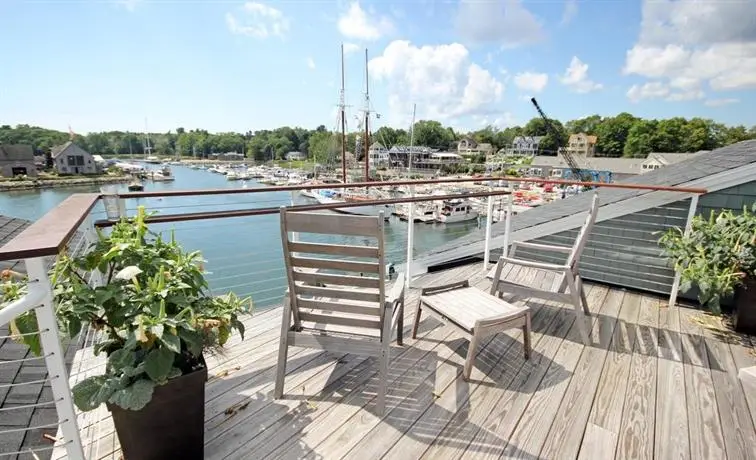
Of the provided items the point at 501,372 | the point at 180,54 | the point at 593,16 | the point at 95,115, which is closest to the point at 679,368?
the point at 501,372

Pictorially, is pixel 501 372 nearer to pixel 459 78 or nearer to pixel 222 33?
pixel 222 33

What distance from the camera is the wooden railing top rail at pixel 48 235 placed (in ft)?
3.24

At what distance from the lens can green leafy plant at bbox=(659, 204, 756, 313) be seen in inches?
110

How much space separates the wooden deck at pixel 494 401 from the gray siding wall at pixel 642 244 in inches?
35.8

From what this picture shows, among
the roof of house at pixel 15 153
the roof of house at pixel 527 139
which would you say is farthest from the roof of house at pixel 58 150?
the roof of house at pixel 527 139

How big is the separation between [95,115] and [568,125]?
272 feet

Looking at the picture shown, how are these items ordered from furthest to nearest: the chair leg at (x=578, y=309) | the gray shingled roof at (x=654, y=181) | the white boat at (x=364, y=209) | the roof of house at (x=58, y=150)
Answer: the roof of house at (x=58, y=150), the gray shingled roof at (x=654, y=181), the white boat at (x=364, y=209), the chair leg at (x=578, y=309)

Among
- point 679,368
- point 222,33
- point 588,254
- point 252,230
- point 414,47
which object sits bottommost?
point 252,230

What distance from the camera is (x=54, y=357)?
1.12m

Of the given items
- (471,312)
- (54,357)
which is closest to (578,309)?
(471,312)

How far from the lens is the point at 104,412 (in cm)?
182

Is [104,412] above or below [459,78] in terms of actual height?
below

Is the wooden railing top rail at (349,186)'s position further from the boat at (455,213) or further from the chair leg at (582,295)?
the boat at (455,213)

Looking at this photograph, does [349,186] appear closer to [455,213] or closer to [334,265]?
[334,265]
